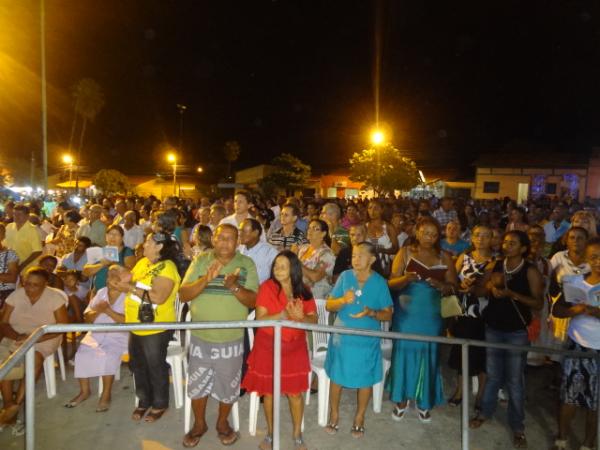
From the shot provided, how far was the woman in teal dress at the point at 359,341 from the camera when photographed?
399 cm

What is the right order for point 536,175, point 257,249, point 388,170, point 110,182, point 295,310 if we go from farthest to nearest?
point 110,182
point 536,175
point 388,170
point 257,249
point 295,310

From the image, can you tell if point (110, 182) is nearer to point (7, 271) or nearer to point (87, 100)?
point (87, 100)

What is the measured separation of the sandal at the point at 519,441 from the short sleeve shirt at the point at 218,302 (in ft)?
8.73

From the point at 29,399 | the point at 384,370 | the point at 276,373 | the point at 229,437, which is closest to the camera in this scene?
the point at 29,399

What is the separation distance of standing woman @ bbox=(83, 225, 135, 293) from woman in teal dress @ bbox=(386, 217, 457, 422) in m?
3.33

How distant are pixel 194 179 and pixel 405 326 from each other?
156 ft

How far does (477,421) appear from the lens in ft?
13.8

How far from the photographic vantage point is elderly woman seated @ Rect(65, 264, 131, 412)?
4438 millimetres

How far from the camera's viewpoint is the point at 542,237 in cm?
576

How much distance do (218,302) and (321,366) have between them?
1345mm

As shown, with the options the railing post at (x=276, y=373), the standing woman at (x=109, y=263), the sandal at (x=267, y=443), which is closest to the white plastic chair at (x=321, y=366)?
the sandal at (x=267, y=443)

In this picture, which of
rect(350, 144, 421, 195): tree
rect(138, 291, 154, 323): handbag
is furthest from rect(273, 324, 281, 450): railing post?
rect(350, 144, 421, 195): tree

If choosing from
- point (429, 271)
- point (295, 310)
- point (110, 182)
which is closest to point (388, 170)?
point (110, 182)

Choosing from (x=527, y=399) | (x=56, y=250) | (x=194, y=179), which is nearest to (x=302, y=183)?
(x=194, y=179)
